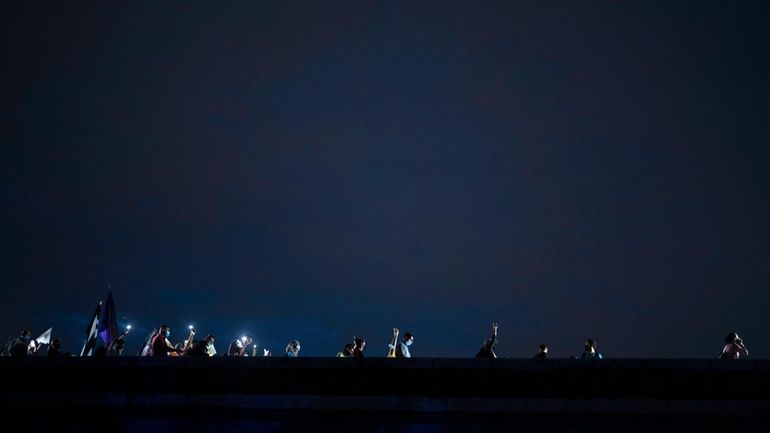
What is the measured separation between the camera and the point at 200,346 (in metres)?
18.5

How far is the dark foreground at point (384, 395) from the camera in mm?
14422

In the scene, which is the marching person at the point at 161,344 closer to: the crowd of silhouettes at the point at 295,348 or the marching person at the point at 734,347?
the crowd of silhouettes at the point at 295,348

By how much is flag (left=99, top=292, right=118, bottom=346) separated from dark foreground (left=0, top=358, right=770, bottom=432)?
17.4 feet

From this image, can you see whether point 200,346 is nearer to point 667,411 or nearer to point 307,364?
point 307,364

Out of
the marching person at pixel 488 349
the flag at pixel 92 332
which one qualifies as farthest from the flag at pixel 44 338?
the marching person at pixel 488 349

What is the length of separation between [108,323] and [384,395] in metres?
12.2

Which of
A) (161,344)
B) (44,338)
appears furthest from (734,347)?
(44,338)

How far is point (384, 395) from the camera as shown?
15586 millimetres

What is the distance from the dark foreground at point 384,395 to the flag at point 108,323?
5.31 m

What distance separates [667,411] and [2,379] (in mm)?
16135

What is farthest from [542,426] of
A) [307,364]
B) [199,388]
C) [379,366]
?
[199,388]

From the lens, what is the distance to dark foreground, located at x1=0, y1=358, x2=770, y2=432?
14422mm

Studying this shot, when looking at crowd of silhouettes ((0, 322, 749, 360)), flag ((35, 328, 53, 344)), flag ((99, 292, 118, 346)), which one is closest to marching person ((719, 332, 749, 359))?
crowd of silhouettes ((0, 322, 749, 360))

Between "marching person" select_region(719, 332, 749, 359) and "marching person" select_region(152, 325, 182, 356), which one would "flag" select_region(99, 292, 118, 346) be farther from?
"marching person" select_region(719, 332, 749, 359)
